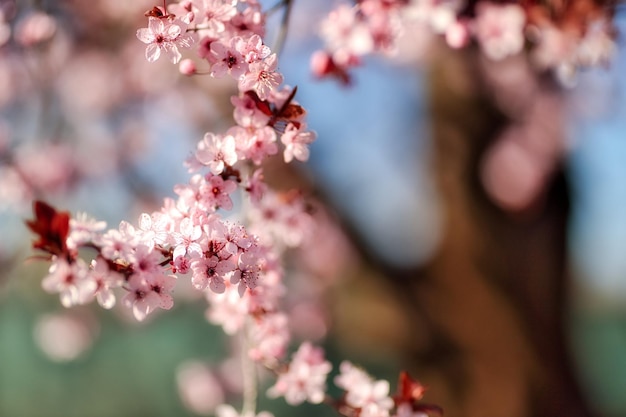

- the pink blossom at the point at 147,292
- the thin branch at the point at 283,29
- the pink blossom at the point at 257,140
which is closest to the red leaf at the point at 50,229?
the pink blossom at the point at 147,292

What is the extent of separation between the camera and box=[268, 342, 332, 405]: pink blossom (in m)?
1.59

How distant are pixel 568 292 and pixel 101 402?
8661mm

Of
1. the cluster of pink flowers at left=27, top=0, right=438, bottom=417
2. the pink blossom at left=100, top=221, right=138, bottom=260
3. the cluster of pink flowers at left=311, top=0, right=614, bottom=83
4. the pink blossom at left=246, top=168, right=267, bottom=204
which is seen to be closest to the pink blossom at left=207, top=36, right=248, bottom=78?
the cluster of pink flowers at left=27, top=0, right=438, bottom=417

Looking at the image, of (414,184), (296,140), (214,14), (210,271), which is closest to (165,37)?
(214,14)

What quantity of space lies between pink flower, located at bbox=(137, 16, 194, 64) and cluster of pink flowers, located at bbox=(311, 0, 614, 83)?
28.3 inches

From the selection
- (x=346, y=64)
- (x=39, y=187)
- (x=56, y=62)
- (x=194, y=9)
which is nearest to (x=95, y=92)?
(x=39, y=187)

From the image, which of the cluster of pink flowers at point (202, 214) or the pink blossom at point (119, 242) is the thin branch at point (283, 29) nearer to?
the cluster of pink flowers at point (202, 214)

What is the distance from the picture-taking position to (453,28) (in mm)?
2104

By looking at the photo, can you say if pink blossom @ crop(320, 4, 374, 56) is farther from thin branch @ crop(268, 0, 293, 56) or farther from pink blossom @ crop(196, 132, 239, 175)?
pink blossom @ crop(196, 132, 239, 175)

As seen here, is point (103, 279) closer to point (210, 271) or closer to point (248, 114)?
point (210, 271)

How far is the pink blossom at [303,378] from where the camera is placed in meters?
1.59

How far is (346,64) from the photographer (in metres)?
1.94

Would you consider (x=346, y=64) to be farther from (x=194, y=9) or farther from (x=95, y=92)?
(x=95, y=92)

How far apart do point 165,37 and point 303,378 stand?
0.87 m
